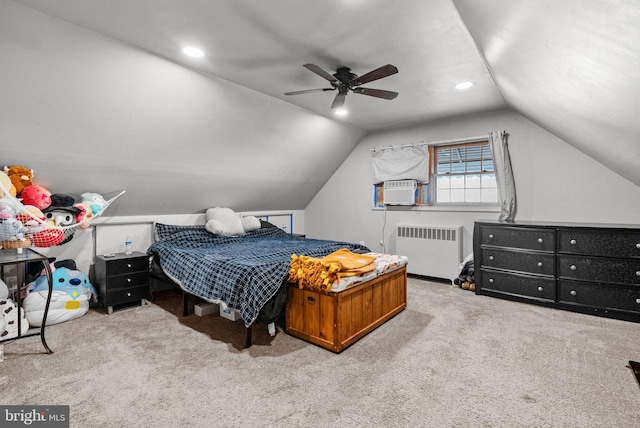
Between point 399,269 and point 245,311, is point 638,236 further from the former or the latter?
point 245,311

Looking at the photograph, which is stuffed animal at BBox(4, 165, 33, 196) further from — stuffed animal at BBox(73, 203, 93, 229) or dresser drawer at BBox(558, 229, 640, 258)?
dresser drawer at BBox(558, 229, 640, 258)

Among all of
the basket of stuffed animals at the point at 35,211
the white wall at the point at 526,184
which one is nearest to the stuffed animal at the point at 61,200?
the basket of stuffed animals at the point at 35,211

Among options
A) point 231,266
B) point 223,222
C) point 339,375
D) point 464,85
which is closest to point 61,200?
point 223,222

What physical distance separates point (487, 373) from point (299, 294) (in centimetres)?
145

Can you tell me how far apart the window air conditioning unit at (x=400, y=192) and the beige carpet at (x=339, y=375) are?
87.8 inches

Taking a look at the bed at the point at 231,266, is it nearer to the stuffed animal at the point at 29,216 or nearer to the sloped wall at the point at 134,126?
the sloped wall at the point at 134,126

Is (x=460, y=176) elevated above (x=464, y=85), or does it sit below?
below

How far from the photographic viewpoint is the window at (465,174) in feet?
15.1

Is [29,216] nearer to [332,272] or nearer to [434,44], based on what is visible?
[332,272]

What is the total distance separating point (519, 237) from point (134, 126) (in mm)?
4239

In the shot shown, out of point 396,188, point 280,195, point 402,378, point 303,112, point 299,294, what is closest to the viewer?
point 402,378

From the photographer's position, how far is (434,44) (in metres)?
2.53

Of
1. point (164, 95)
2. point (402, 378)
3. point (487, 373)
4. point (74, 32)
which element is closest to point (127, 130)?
point (164, 95)

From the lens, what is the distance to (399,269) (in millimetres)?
3297
